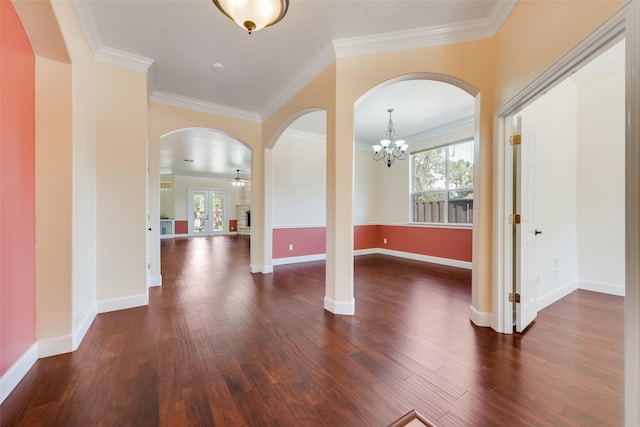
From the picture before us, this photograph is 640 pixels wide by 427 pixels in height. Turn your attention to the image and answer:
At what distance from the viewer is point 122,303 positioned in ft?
8.83

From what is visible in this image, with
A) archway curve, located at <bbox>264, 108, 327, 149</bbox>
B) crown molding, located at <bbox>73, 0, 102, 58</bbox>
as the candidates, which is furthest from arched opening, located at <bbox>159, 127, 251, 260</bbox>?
crown molding, located at <bbox>73, 0, 102, 58</bbox>

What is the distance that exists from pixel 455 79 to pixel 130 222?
375 cm

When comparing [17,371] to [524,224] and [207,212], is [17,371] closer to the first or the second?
[524,224]

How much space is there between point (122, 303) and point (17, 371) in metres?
1.20

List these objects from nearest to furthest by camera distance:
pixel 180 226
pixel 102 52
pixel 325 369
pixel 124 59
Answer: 1. pixel 325 369
2. pixel 102 52
3. pixel 124 59
4. pixel 180 226

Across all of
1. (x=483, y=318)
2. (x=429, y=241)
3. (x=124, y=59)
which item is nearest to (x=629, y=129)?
(x=483, y=318)

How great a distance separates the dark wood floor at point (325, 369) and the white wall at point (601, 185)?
1.45 feet

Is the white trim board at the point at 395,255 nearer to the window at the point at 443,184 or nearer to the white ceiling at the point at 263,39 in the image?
the window at the point at 443,184

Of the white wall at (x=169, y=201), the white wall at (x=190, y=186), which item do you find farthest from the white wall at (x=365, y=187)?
the white wall at (x=169, y=201)

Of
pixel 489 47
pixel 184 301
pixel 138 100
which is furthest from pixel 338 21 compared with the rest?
pixel 184 301

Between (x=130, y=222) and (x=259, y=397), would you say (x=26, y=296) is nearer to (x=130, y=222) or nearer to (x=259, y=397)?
(x=130, y=222)

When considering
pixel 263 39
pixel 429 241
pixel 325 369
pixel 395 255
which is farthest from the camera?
pixel 395 255

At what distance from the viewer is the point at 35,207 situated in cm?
175

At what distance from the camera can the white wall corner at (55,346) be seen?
179 centimetres
